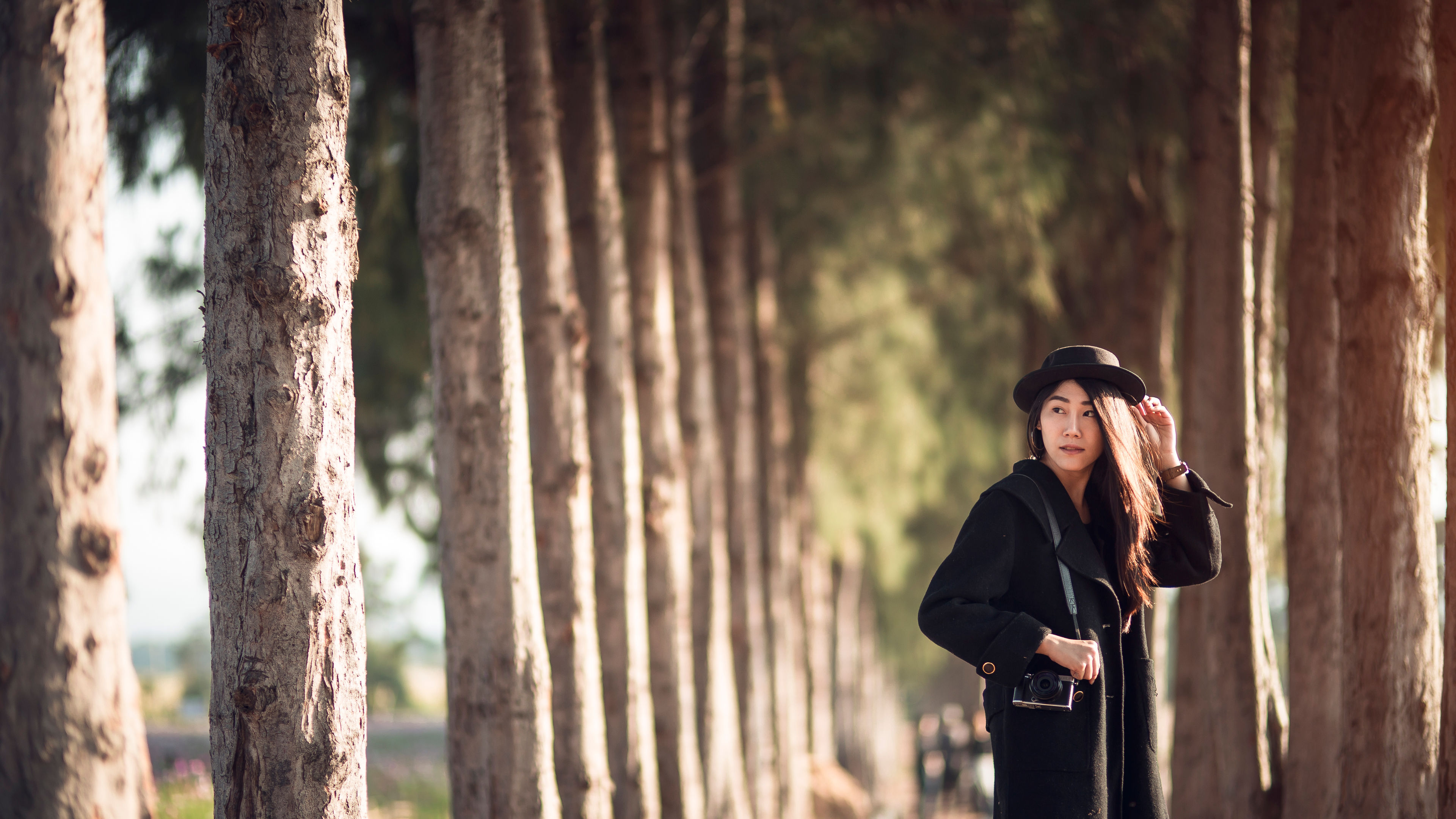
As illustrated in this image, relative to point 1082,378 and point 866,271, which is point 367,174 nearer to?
point 1082,378

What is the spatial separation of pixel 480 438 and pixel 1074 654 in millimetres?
2611

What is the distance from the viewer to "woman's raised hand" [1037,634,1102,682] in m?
3.11

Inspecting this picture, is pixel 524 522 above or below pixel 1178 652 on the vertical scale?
above

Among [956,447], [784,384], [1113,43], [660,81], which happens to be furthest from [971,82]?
[956,447]

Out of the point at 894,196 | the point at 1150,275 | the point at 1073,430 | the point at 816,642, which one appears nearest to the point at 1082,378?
the point at 1073,430

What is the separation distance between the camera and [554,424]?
19.4ft

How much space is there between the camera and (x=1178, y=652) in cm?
837

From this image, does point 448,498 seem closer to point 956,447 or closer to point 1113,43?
point 1113,43

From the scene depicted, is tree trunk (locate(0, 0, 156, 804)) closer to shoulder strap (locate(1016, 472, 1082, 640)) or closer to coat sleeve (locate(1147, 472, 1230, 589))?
shoulder strap (locate(1016, 472, 1082, 640))

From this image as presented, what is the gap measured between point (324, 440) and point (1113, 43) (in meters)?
7.53

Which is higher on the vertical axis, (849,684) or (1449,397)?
(1449,397)

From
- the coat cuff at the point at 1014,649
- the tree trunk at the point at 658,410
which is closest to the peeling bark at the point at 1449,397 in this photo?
the coat cuff at the point at 1014,649

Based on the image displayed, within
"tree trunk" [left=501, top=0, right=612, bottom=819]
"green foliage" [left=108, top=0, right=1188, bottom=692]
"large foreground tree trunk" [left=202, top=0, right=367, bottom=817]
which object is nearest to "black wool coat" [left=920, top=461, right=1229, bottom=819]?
"large foreground tree trunk" [left=202, top=0, right=367, bottom=817]

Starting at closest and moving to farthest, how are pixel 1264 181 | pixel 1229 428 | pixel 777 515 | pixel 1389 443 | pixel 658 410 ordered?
pixel 1389 443
pixel 1229 428
pixel 1264 181
pixel 658 410
pixel 777 515
